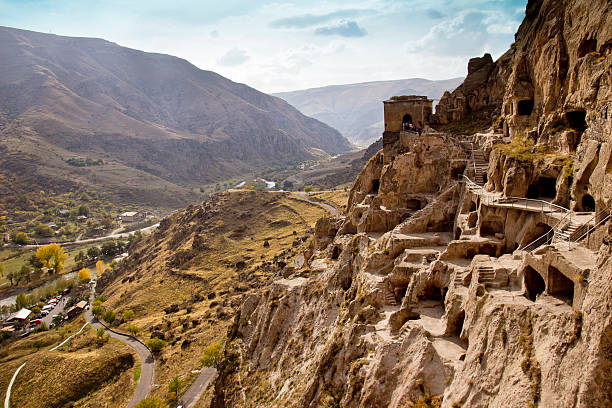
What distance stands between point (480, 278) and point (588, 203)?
9098 millimetres

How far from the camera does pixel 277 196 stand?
136250mm

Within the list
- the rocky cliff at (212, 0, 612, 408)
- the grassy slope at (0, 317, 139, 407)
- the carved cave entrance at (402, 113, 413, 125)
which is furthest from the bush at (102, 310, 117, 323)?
the carved cave entrance at (402, 113, 413, 125)

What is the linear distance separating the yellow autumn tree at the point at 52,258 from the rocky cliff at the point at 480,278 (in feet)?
382

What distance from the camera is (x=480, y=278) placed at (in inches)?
768

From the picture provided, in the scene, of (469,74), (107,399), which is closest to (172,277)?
(107,399)

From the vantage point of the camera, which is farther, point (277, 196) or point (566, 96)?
point (277, 196)

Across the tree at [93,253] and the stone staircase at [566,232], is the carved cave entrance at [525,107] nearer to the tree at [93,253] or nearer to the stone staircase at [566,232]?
the stone staircase at [566,232]

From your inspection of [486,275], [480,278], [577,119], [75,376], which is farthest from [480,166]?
[75,376]

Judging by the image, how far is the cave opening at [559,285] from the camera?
15633 millimetres

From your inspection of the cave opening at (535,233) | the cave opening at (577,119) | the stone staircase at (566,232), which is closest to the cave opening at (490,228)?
the cave opening at (535,233)

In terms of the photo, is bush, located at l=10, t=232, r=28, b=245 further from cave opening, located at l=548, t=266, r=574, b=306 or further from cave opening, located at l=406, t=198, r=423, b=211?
cave opening, located at l=548, t=266, r=574, b=306

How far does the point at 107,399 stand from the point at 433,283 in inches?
2189

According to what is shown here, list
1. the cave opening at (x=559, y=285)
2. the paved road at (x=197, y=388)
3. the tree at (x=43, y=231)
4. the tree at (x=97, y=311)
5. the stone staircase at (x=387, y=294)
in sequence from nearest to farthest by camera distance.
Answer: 1. the cave opening at (x=559, y=285)
2. the stone staircase at (x=387, y=294)
3. the paved road at (x=197, y=388)
4. the tree at (x=97, y=311)
5. the tree at (x=43, y=231)

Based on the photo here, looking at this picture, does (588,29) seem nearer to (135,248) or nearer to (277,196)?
(277,196)
